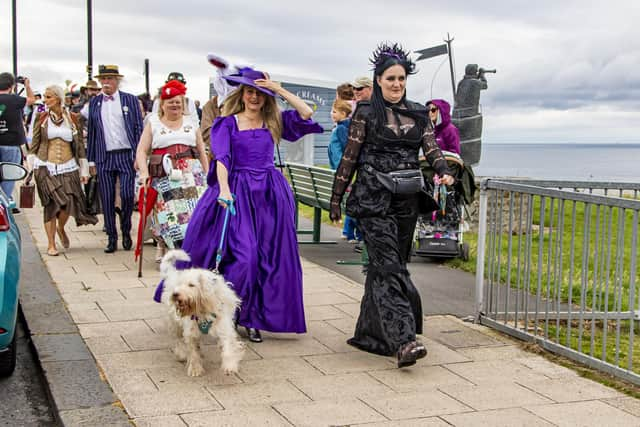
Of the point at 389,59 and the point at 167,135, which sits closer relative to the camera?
the point at 389,59

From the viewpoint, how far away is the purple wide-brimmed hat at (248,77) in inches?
249

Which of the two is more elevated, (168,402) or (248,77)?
(248,77)

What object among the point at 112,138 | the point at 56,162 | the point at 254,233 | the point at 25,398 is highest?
the point at 112,138

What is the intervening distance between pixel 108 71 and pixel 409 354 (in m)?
6.26

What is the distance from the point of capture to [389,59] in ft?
19.7

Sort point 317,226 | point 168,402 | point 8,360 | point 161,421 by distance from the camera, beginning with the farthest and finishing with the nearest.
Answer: point 317,226 < point 8,360 < point 168,402 < point 161,421

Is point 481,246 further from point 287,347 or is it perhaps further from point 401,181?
point 287,347

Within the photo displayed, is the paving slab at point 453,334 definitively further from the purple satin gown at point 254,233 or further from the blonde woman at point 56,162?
the blonde woman at point 56,162

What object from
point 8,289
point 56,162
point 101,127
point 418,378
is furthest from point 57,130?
point 418,378

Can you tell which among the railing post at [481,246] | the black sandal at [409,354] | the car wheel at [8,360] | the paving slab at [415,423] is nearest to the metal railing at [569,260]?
the railing post at [481,246]

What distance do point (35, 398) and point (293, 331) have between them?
1.83m

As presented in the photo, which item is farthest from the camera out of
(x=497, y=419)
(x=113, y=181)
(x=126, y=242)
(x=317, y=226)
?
(x=317, y=226)

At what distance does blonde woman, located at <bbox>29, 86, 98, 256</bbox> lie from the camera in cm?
1043

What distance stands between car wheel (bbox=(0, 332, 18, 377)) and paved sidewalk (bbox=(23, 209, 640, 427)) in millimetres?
522
